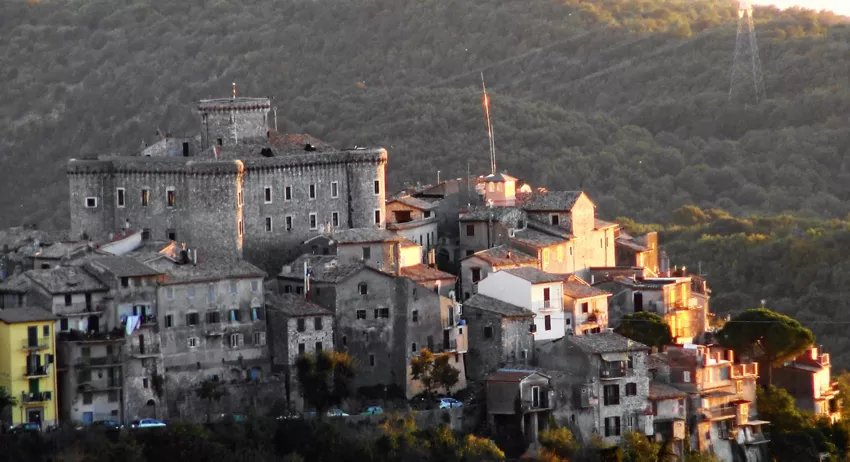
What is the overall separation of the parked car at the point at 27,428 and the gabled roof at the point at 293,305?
26.2 feet

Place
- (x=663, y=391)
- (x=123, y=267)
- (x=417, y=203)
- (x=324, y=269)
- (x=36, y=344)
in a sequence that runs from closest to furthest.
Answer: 1. (x=36, y=344)
2. (x=123, y=267)
3. (x=324, y=269)
4. (x=663, y=391)
5. (x=417, y=203)

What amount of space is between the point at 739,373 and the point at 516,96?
2800 inches

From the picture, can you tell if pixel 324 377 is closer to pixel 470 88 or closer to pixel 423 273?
pixel 423 273

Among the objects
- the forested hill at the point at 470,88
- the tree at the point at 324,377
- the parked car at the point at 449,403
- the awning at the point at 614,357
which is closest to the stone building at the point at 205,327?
the tree at the point at 324,377

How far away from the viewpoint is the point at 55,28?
156750 millimetres

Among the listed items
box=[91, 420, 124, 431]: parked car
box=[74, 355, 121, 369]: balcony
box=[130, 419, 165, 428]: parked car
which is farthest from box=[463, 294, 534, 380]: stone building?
box=[91, 420, 124, 431]: parked car

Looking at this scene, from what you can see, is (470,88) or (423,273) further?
(470,88)

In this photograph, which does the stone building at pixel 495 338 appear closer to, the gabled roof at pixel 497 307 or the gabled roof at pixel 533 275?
the gabled roof at pixel 497 307

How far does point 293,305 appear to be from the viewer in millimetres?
70125

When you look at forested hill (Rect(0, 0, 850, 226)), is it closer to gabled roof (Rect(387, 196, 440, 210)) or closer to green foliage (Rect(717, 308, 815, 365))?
gabled roof (Rect(387, 196, 440, 210))

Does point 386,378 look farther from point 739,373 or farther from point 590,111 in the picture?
point 590,111

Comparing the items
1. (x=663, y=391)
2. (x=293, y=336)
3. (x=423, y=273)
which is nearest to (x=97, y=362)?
(x=293, y=336)

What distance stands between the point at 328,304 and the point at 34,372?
30.5ft

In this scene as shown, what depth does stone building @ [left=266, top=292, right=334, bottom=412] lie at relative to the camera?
69250 millimetres
